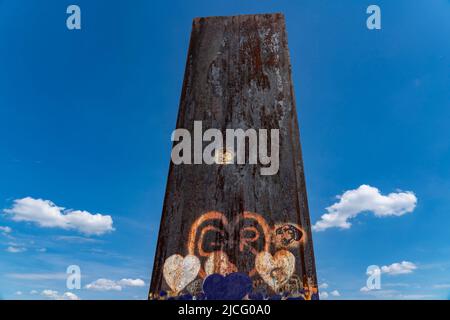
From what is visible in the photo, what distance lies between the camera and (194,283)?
2.02 m

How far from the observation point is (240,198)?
7.19ft

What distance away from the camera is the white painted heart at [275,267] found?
199 centimetres

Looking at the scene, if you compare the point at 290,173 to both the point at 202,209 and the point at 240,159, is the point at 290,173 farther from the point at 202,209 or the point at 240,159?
the point at 202,209

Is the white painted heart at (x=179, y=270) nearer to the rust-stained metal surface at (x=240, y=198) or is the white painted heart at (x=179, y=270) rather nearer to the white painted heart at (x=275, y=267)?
the rust-stained metal surface at (x=240, y=198)

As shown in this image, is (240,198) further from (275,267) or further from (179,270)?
(179,270)

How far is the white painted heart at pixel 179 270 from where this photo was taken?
203 cm

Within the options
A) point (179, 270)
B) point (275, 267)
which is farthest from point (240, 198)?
point (179, 270)

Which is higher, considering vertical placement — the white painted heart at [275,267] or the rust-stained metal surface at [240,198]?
the rust-stained metal surface at [240,198]

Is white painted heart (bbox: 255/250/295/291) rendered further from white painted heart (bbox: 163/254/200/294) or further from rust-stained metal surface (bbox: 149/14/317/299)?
white painted heart (bbox: 163/254/200/294)

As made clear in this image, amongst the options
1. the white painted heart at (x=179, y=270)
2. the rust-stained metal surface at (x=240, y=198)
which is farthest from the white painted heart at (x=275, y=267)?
the white painted heart at (x=179, y=270)

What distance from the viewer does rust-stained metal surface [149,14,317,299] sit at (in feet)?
6.64

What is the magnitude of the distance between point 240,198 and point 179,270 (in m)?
0.60
